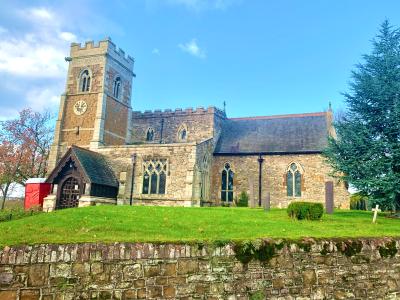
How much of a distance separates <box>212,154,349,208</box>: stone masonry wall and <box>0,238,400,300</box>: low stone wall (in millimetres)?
17977

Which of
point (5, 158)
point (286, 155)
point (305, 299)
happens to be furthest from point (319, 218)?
point (5, 158)

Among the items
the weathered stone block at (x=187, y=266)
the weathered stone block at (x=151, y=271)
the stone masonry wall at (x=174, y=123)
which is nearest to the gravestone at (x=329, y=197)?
the weathered stone block at (x=187, y=266)

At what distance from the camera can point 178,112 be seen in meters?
34.5

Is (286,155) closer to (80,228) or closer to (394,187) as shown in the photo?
(394,187)

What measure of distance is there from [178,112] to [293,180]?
13650 millimetres

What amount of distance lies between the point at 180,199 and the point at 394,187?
14.0 meters

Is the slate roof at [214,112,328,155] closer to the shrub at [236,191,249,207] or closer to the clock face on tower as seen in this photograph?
the shrub at [236,191,249,207]

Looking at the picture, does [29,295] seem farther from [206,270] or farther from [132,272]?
[206,270]

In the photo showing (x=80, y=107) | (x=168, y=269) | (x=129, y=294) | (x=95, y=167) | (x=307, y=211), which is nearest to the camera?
(x=129, y=294)

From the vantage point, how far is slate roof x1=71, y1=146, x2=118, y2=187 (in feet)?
77.3

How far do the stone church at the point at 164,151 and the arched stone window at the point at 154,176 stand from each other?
8 centimetres

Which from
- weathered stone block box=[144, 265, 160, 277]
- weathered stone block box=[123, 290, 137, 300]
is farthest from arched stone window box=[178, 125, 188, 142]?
weathered stone block box=[123, 290, 137, 300]

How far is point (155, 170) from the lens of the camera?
1029 inches

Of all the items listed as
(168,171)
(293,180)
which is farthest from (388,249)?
(293,180)
